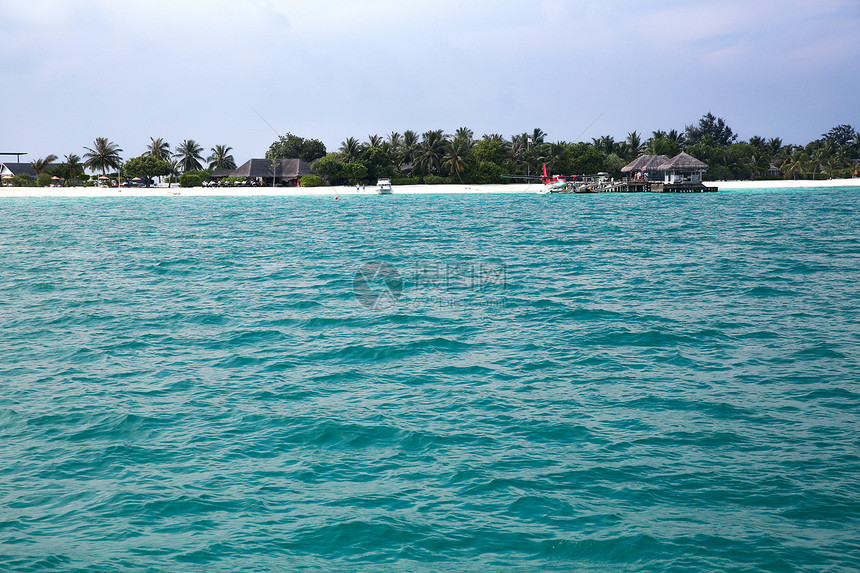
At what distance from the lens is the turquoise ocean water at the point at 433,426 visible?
746cm

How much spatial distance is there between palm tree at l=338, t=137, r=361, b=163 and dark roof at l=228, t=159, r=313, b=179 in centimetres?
726

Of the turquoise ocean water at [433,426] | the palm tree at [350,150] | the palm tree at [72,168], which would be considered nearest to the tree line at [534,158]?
the palm tree at [350,150]

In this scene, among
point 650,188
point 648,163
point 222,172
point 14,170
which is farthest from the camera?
point 222,172

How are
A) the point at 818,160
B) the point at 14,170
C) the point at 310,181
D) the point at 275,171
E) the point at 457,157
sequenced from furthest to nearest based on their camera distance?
the point at 818,160 → the point at 14,170 → the point at 275,171 → the point at 457,157 → the point at 310,181

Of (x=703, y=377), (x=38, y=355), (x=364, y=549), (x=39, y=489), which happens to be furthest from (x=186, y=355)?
(x=703, y=377)

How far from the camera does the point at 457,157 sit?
117938 millimetres

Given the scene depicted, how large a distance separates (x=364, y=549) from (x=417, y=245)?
32338mm

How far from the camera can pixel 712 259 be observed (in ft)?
100

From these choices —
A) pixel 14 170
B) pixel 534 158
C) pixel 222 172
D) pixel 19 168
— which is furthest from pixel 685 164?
pixel 19 168

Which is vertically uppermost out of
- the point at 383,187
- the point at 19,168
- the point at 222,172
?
the point at 19,168

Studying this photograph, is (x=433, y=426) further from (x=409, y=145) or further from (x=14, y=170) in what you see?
(x=14, y=170)

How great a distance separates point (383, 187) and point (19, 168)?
6839 centimetres

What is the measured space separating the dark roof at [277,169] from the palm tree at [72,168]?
1014 inches

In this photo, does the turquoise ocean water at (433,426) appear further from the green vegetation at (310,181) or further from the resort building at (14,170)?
the resort building at (14,170)
